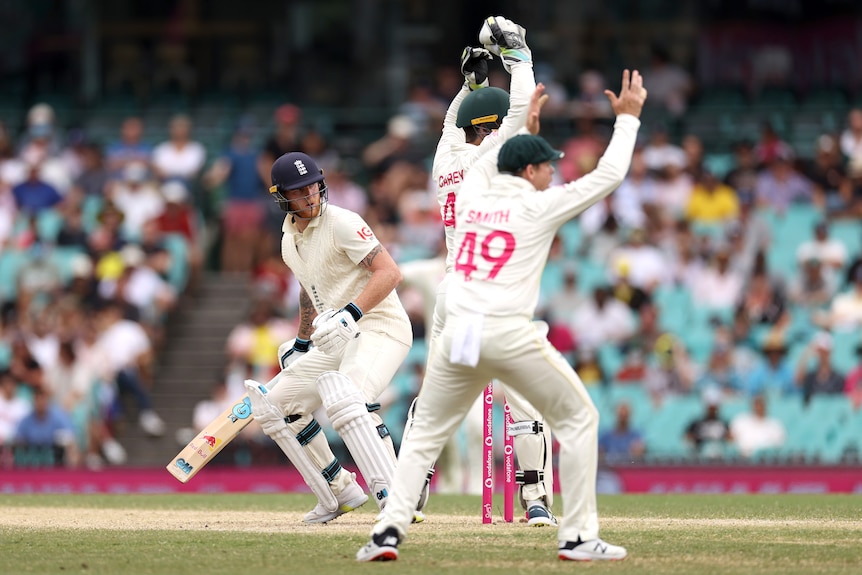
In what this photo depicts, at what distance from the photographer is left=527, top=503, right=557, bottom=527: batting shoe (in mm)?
8586

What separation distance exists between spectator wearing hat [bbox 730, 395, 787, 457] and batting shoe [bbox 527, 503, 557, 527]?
6449 mm

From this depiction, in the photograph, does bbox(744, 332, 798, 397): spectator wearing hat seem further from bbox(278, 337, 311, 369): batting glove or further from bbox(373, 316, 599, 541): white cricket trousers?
bbox(373, 316, 599, 541): white cricket trousers

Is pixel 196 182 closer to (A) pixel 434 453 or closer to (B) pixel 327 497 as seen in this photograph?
(B) pixel 327 497

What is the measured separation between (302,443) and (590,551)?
255 centimetres

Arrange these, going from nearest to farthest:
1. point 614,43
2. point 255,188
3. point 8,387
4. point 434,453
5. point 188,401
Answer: point 434,453 < point 8,387 < point 188,401 < point 255,188 < point 614,43

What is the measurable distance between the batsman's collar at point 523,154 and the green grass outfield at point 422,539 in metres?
1.77

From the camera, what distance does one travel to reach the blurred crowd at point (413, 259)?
15.7 metres

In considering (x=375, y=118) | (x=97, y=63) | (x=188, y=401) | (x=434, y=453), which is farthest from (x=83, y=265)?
(x=434, y=453)

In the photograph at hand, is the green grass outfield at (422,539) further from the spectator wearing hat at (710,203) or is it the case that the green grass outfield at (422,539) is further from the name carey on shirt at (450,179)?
Result: the spectator wearing hat at (710,203)

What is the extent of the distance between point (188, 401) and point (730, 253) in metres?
6.19

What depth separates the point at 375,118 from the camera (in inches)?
821

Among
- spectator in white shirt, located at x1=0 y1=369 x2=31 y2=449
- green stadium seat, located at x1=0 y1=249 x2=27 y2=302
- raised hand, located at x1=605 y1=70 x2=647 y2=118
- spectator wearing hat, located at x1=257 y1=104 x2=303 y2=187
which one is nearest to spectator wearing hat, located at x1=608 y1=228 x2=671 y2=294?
spectator wearing hat, located at x1=257 y1=104 x2=303 y2=187

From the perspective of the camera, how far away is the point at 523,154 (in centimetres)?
695

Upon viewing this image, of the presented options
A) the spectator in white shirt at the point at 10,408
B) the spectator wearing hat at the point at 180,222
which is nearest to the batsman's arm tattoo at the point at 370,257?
the spectator in white shirt at the point at 10,408
